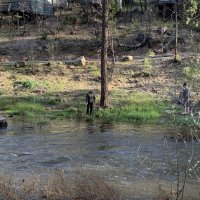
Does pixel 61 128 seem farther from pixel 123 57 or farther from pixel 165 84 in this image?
pixel 123 57

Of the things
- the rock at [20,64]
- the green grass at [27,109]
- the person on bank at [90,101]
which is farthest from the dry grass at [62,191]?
the rock at [20,64]

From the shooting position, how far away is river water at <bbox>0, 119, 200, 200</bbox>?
15.1 meters

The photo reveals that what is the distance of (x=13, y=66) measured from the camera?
38125 millimetres

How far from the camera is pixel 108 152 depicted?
19375mm

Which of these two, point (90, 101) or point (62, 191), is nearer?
point (62, 191)

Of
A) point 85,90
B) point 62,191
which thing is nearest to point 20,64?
point 85,90

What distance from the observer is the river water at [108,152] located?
15148 millimetres

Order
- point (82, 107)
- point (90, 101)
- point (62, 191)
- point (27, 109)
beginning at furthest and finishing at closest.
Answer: point (82, 107) → point (27, 109) → point (90, 101) → point (62, 191)

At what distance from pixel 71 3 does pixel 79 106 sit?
2663 cm

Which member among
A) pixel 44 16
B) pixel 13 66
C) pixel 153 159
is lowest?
pixel 153 159

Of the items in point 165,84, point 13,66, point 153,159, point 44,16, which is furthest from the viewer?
point 44,16

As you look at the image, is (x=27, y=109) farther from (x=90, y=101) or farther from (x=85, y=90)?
(x=85, y=90)

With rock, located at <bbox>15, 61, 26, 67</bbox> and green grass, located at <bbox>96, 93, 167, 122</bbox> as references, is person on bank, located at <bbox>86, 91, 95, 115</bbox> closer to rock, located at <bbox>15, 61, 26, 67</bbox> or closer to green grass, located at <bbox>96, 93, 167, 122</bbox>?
green grass, located at <bbox>96, 93, 167, 122</bbox>

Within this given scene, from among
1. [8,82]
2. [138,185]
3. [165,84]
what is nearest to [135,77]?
[165,84]
